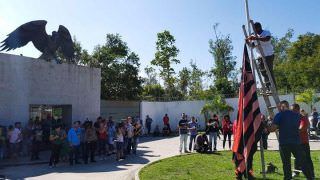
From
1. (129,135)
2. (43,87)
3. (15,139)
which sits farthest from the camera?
(43,87)

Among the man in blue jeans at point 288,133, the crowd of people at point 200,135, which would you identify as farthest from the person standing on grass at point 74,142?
the man in blue jeans at point 288,133

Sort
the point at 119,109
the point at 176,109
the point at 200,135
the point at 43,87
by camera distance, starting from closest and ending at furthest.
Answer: the point at 200,135
the point at 43,87
the point at 119,109
the point at 176,109

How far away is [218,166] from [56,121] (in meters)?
9.46

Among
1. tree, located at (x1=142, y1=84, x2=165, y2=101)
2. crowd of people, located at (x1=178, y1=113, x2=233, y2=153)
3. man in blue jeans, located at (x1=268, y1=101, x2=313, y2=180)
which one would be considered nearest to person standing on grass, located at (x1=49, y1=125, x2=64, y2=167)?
crowd of people, located at (x1=178, y1=113, x2=233, y2=153)

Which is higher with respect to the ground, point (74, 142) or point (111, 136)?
point (111, 136)

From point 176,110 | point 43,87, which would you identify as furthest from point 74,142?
point 176,110

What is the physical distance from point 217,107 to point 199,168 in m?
22.8

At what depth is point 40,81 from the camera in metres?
20.5

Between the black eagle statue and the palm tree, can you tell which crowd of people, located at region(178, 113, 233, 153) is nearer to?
the black eagle statue

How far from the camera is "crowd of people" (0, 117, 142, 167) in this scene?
17.1 m

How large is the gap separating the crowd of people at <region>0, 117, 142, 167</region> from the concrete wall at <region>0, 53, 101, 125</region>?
113 cm

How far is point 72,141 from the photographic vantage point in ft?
55.9

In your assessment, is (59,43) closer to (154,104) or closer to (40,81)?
(40,81)

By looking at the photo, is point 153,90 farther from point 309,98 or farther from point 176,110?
point 309,98
